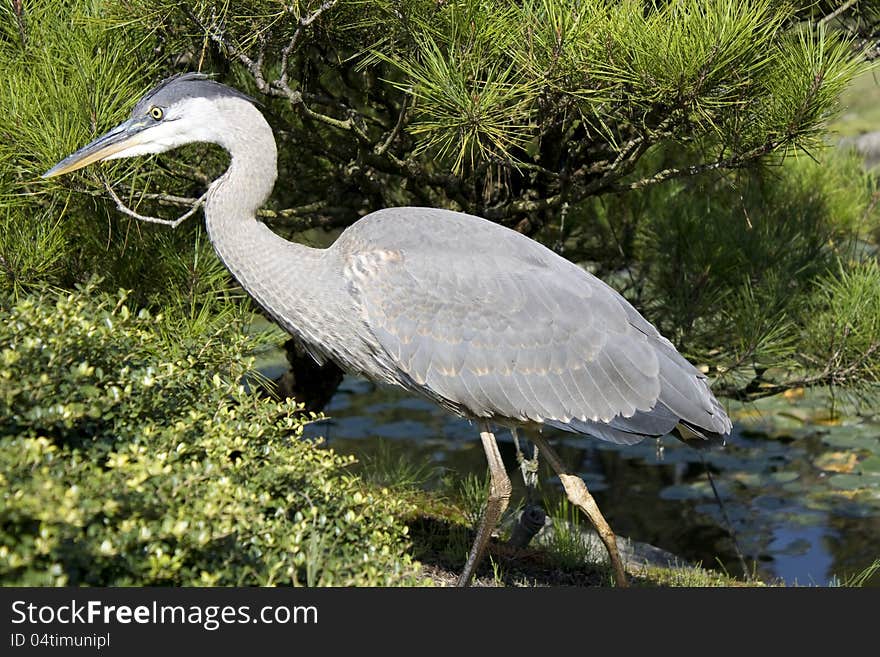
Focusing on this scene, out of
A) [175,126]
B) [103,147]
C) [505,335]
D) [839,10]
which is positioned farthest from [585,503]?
[839,10]

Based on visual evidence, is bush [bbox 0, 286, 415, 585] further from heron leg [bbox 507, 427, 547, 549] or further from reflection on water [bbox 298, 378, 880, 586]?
reflection on water [bbox 298, 378, 880, 586]

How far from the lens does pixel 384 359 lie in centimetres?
307

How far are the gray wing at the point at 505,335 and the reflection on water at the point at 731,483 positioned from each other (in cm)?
182

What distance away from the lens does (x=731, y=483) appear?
5871mm

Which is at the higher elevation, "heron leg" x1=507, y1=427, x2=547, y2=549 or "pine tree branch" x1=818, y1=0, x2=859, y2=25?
"pine tree branch" x1=818, y1=0, x2=859, y2=25

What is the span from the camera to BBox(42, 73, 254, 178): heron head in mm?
2914

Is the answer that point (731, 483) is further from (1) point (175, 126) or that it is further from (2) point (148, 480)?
(2) point (148, 480)

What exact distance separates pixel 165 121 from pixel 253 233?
42 cm

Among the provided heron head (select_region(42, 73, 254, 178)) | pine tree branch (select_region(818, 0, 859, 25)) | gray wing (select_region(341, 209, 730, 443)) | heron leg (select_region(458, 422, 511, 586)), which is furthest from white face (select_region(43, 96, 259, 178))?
pine tree branch (select_region(818, 0, 859, 25))

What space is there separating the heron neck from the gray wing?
0.16m

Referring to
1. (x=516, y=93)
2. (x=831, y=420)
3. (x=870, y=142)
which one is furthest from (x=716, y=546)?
(x=870, y=142)

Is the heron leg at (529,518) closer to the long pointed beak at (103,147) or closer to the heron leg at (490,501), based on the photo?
the heron leg at (490,501)

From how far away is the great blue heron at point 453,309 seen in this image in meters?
3.00

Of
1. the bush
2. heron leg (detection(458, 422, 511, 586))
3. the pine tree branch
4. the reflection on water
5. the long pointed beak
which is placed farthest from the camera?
the reflection on water
